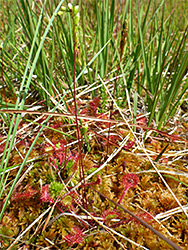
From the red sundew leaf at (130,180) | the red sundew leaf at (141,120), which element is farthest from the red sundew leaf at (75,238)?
the red sundew leaf at (141,120)

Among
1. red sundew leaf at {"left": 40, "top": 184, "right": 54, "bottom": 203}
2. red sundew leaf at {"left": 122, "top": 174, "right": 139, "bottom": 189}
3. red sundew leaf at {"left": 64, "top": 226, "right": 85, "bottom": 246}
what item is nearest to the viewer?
red sundew leaf at {"left": 64, "top": 226, "right": 85, "bottom": 246}

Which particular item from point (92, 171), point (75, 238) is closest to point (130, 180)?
point (92, 171)

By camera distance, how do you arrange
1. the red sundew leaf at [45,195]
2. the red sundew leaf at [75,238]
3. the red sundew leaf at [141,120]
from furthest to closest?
the red sundew leaf at [141,120], the red sundew leaf at [45,195], the red sundew leaf at [75,238]

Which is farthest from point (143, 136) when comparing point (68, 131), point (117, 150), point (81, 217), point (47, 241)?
point (47, 241)

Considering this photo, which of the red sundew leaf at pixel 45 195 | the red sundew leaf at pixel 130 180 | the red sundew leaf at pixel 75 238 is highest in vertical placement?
the red sundew leaf at pixel 45 195

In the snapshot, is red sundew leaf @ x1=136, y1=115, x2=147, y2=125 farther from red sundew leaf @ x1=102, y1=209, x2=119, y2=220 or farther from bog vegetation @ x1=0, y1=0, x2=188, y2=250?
red sundew leaf @ x1=102, y1=209, x2=119, y2=220

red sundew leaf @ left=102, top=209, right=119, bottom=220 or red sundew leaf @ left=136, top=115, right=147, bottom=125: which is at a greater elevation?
red sundew leaf @ left=136, top=115, right=147, bottom=125

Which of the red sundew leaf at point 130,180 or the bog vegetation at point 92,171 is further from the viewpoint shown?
the red sundew leaf at point 130,180

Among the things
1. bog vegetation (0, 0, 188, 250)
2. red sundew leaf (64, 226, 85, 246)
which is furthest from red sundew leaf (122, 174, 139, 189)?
red sundew leaf (64, 226, 85, 246)

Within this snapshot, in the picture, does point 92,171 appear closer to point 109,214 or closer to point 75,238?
point 109,214

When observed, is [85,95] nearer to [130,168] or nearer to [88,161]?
[88,161]

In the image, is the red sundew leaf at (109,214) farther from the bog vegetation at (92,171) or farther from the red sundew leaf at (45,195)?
the red sundew leaf at (45,195)
